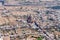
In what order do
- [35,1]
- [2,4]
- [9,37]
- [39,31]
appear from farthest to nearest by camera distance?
[35,1] < [2,4] < [39,31] < [9,37]

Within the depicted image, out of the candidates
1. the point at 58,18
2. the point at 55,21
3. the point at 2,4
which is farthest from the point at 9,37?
the point at 2,4

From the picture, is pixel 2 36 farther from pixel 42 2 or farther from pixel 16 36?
pixel 42 2

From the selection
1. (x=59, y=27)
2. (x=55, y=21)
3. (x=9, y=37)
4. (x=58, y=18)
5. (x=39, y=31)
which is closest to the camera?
(x=9, y=37)

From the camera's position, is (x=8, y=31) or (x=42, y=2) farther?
(x=42, y=2)

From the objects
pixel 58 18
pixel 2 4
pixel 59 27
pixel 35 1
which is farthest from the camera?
pixel 35 1

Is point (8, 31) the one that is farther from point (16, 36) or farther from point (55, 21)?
point (55, 21)

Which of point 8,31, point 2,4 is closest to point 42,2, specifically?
point 2,4
